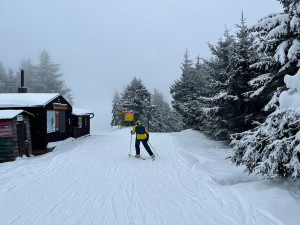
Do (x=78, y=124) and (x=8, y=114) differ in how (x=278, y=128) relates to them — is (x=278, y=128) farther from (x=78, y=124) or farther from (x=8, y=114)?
(x=78, y=124)

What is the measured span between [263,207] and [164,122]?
1733 inches

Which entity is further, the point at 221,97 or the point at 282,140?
the point at 221,97

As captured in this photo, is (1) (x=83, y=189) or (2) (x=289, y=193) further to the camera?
(1) (x=83, y=189)

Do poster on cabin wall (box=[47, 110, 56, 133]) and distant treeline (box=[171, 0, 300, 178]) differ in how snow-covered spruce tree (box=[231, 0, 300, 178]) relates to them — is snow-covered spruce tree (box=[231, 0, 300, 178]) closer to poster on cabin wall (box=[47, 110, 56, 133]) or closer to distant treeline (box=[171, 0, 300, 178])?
distant treeline (box=[171, 0, 300, 178])

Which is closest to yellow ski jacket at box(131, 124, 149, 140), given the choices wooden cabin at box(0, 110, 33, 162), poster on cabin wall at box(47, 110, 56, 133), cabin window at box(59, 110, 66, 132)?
wooden cabin at box(0, 110, 33, 162)

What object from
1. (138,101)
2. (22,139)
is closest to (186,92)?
(138,101)

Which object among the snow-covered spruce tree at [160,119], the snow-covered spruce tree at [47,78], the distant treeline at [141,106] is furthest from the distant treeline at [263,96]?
the snow-covered spruce tree at [47,78]

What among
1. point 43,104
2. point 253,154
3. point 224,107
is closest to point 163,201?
point 253,154

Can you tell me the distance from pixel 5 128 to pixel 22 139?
1.21 m

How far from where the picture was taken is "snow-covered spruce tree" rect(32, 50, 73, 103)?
4356 centimetres

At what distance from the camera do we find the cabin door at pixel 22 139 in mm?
11930

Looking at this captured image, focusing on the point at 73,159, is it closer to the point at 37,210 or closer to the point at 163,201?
the point at 37,210

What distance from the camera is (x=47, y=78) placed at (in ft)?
145

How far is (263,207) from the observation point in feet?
14.9
